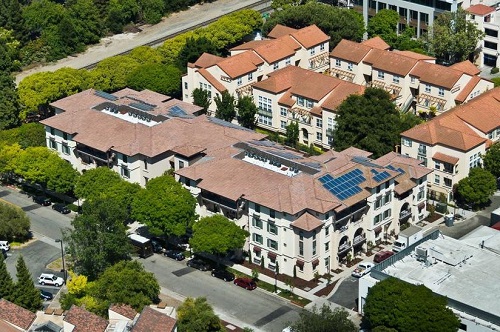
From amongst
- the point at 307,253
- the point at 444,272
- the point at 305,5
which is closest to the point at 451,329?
the point at 444,272

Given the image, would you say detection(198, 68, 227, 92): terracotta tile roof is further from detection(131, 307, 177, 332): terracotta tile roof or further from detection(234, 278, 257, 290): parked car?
detection(131, 307, 177, 332): terracotta tile roof

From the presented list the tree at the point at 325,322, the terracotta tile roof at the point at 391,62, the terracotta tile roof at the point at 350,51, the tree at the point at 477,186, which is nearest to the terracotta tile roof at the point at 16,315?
the tree at the point at 325,322

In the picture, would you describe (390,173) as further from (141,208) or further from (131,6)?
(131,6)

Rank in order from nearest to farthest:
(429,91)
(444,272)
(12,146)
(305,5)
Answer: (444,272) → (12,146) → (429,91) → (305,5)

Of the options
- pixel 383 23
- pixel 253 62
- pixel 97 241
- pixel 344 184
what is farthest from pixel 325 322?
pixel 383 23

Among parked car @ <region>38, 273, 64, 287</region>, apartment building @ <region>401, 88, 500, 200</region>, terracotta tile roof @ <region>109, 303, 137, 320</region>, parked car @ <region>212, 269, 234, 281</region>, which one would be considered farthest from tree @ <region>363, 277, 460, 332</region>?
parked car @ <region>38, 273, 64, 287</region>

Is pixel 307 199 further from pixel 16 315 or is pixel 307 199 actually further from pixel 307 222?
pixel 16 315

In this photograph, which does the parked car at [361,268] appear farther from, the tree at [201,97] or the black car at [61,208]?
the tree at [201,97]
